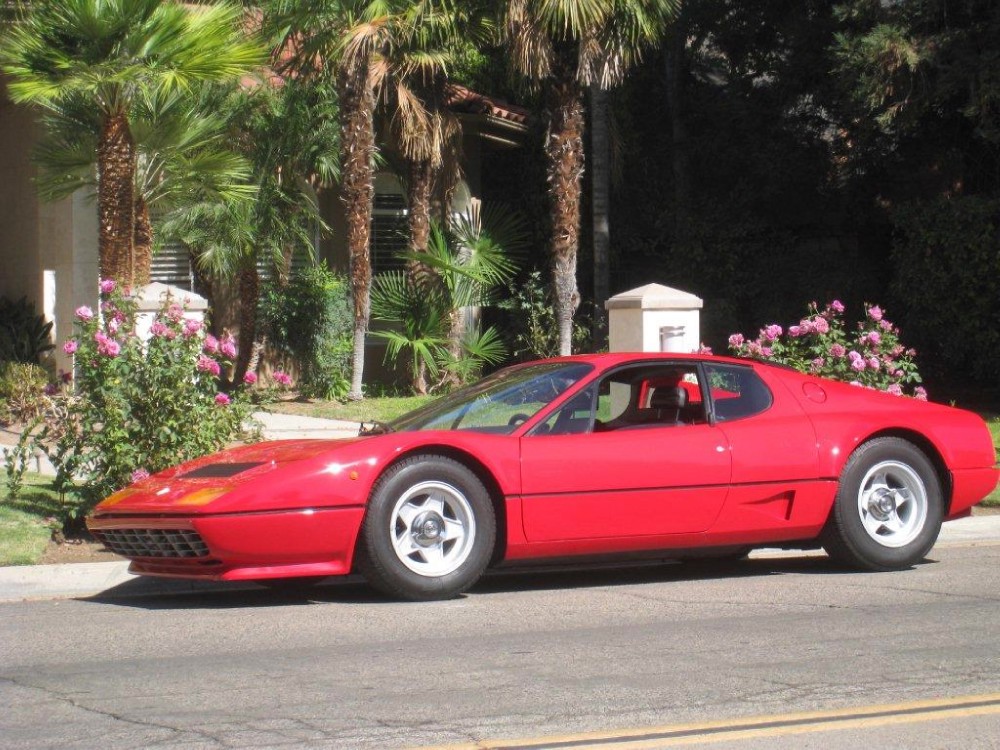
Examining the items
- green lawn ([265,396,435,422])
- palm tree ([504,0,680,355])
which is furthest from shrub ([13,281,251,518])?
palm tree ([504,0,680,355])

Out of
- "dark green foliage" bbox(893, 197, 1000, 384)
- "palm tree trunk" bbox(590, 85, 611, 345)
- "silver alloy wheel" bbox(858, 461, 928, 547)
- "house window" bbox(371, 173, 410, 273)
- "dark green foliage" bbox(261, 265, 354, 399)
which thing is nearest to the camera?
"silver alloy wheel" bbox(858, 461, 928, 547)

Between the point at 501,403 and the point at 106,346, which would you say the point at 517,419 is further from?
the point at 106,346

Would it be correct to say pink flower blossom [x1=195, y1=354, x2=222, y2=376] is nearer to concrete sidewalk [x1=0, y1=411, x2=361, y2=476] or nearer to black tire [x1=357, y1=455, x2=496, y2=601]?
Answer: black tire [x1=357, y1=455, x2=496, y2=601]

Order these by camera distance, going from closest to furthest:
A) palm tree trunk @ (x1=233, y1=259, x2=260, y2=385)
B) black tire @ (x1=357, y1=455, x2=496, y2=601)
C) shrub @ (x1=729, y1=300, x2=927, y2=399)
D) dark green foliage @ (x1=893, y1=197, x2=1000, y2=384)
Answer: black tire @ (x1=357, y1=455, x2=496, y2=601) < shrub @ (x1=729, y1=300, x2=927, y2=399) < palm tree trunk @ (x1=233, y1=259, x2=260, y2=385) < dark green foliage @ (x1=893, y1=197, x2=1000, y2=384)

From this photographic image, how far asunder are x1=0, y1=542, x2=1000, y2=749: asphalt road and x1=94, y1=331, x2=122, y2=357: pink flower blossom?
1893 mm

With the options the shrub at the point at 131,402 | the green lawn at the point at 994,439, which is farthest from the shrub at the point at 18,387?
the green lawn at the point at 994,439

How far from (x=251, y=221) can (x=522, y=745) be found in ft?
44.4

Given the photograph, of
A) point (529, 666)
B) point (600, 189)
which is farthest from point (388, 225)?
point (529, 666)

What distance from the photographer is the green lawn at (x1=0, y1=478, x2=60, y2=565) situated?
8.45 m

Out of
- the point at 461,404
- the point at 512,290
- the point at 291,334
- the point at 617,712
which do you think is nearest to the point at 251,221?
the point at 291,334

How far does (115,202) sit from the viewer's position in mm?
11844

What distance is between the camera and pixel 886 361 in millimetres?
12000

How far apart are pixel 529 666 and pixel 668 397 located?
284 cm

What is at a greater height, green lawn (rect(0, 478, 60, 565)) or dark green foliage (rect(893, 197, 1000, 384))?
dark green foliage (rect(893, 197, 1000, 384))
